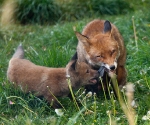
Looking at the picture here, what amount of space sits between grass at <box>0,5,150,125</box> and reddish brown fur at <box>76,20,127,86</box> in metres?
0.37

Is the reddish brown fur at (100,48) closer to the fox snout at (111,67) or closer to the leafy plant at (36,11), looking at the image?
the fox snout at (111,67)

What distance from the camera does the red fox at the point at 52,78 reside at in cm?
566

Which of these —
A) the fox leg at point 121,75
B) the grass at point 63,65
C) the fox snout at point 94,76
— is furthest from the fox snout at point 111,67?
the fox leg at point 121,75

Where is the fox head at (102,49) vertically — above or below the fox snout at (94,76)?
above

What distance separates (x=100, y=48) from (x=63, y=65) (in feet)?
4.17

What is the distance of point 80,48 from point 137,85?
0.95 meters

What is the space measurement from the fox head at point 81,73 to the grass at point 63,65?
0.66 feet

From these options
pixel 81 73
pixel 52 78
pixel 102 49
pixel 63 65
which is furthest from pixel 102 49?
pixel 63 65

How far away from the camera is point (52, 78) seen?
5801 mm

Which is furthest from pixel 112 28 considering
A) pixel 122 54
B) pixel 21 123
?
pixel 21 123

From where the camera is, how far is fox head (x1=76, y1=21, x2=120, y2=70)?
220 inches

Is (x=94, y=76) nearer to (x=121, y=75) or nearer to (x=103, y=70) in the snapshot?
(x=103, y=70)

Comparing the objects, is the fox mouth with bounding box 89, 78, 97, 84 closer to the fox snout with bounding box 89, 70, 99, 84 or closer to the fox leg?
the fox snout with bounding box 89, 70, 99, 84

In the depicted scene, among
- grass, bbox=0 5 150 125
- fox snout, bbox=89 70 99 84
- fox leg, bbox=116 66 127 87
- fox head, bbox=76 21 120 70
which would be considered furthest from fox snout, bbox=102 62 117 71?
fox leg, bbox=116 66 127 87
